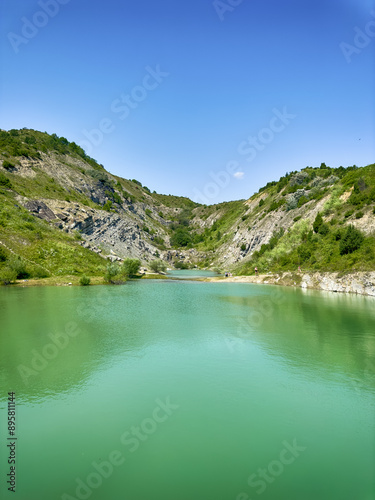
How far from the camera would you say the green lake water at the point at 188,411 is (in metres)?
9.55

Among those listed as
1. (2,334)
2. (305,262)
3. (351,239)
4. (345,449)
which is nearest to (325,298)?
(351,239)

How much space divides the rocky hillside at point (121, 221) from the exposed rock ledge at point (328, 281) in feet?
6.54

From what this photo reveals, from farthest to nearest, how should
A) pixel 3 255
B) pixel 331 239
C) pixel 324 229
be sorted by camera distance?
pixel 324 229
pixel 331 239
pixel 3 255

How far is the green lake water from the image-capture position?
31.3ft

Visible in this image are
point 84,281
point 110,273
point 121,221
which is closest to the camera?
point 84,281

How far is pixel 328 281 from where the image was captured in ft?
194

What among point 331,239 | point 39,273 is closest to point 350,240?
point 331,239

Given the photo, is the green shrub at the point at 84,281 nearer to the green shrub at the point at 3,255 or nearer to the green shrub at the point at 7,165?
Result: the green shrub at the point at 3,255

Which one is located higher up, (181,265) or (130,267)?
(181,265)

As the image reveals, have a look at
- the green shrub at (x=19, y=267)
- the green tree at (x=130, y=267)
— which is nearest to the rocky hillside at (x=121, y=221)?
the green shrub at (x=19, y=267)

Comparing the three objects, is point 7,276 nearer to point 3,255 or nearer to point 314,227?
point 3,255

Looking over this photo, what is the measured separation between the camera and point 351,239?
5722 cm

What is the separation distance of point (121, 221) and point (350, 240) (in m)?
87.4

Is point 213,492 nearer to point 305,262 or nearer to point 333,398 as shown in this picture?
point 333,398
